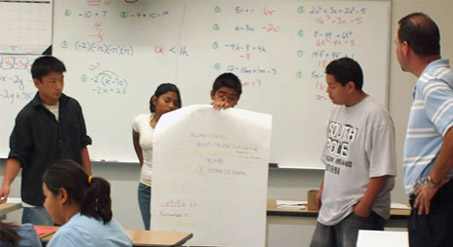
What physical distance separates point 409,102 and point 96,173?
2.63 m

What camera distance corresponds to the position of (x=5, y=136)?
5.13 metres

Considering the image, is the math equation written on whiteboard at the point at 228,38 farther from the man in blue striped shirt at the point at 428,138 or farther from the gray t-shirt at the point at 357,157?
the man in blue striped shirt at the point at 428,138

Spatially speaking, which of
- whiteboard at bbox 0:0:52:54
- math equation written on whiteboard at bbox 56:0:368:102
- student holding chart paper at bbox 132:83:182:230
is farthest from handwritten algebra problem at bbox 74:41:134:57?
student holding chart paper at bbox 132:83:182:230

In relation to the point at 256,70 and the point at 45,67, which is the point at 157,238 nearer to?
the point at 45,67

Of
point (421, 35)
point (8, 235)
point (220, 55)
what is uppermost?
point (220, 55)

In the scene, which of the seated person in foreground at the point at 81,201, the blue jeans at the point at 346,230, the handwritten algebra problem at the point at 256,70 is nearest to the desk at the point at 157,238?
the seated person in foreground at the point at 81,201

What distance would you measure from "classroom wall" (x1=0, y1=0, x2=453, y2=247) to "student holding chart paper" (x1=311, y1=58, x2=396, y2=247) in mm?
1665

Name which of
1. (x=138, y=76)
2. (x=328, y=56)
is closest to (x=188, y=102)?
(x=138, y=76)

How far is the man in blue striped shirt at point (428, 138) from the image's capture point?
83.0 inches

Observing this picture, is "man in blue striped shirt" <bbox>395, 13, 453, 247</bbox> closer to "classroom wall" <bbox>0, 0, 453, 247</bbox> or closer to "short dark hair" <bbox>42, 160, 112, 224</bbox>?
"short dark hair" <bbox>42, 160, 112, 224</bbox>

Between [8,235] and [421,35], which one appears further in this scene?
[421,35]

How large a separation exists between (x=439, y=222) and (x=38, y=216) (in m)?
2.23

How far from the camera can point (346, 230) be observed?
10.5 ft

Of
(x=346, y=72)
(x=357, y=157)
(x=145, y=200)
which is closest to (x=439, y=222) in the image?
(x=357, y=157)
